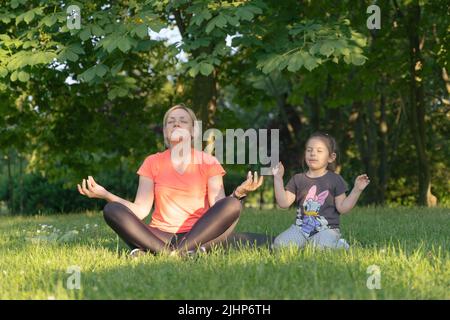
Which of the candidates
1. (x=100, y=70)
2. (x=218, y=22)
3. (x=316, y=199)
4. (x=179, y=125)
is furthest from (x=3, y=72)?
(x=316, y=199)

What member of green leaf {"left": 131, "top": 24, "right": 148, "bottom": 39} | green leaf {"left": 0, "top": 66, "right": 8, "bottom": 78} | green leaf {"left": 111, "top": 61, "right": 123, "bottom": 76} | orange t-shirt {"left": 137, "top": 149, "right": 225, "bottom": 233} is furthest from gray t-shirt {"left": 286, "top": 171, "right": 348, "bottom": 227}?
green leaf {"left": 0, "top": 66, "right": 8, "bottom": 78}

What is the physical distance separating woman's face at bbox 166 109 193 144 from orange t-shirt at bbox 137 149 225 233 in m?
0.23

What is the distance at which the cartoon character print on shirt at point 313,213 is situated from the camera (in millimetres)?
6051

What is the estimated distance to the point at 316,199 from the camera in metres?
6.06

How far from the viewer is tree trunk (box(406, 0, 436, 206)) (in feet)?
40.4

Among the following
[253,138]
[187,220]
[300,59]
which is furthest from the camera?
[253,138]

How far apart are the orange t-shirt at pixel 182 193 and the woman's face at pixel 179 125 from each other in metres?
0.23

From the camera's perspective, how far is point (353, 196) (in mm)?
5816

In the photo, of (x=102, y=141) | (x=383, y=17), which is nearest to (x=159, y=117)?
(x=102, y=141)

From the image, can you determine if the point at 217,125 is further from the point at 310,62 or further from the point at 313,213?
the point at 313,213

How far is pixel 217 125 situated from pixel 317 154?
7.53m

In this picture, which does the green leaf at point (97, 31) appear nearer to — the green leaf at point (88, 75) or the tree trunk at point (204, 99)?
the green leaf at point (88, 75)

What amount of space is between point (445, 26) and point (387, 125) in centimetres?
839
